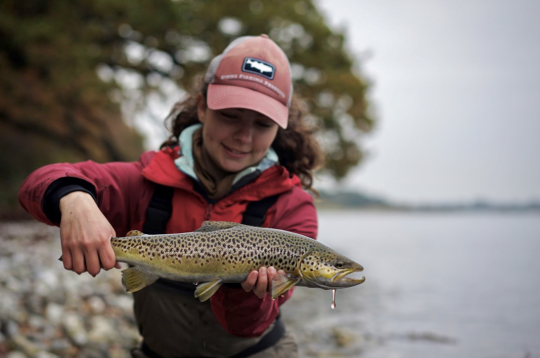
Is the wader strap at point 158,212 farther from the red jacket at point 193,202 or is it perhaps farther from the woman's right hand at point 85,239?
the woman's right hand at point 85,239

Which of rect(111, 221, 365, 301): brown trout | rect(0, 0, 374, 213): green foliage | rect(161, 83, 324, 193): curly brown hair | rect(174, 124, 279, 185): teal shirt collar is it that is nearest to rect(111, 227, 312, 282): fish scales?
rect(111, 221, 365, 301): brown trout

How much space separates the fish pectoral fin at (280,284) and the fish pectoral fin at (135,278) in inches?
22.4

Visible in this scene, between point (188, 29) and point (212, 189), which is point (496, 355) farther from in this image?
point (188, 29)

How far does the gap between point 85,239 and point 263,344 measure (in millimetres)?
1474

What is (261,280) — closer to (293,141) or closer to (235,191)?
(235,191)

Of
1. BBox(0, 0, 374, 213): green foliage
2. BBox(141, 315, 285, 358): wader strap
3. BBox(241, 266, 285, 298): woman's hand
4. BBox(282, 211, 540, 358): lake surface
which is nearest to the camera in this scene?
BBox(241, 266, 285, 298): woman's hand

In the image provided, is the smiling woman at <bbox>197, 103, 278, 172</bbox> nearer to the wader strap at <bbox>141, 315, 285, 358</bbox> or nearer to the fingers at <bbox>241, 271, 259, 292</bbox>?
the fingers at <bbox>241, 271, 259, 292</bbox>

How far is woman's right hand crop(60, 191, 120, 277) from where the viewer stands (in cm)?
226

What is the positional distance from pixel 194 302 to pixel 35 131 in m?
→ 18.6

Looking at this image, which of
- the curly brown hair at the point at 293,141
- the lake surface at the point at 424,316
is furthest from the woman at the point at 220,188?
the lake surface at the point at 424,316

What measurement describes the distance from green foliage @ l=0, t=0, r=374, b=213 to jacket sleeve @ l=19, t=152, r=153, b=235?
455 inches

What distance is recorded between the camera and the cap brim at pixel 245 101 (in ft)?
9.61

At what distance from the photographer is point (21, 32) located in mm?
13523

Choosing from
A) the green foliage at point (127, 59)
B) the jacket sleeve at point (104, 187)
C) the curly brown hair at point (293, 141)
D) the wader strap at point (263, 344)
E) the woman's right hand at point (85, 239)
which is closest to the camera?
the woman's right hand at point (85, 239)
